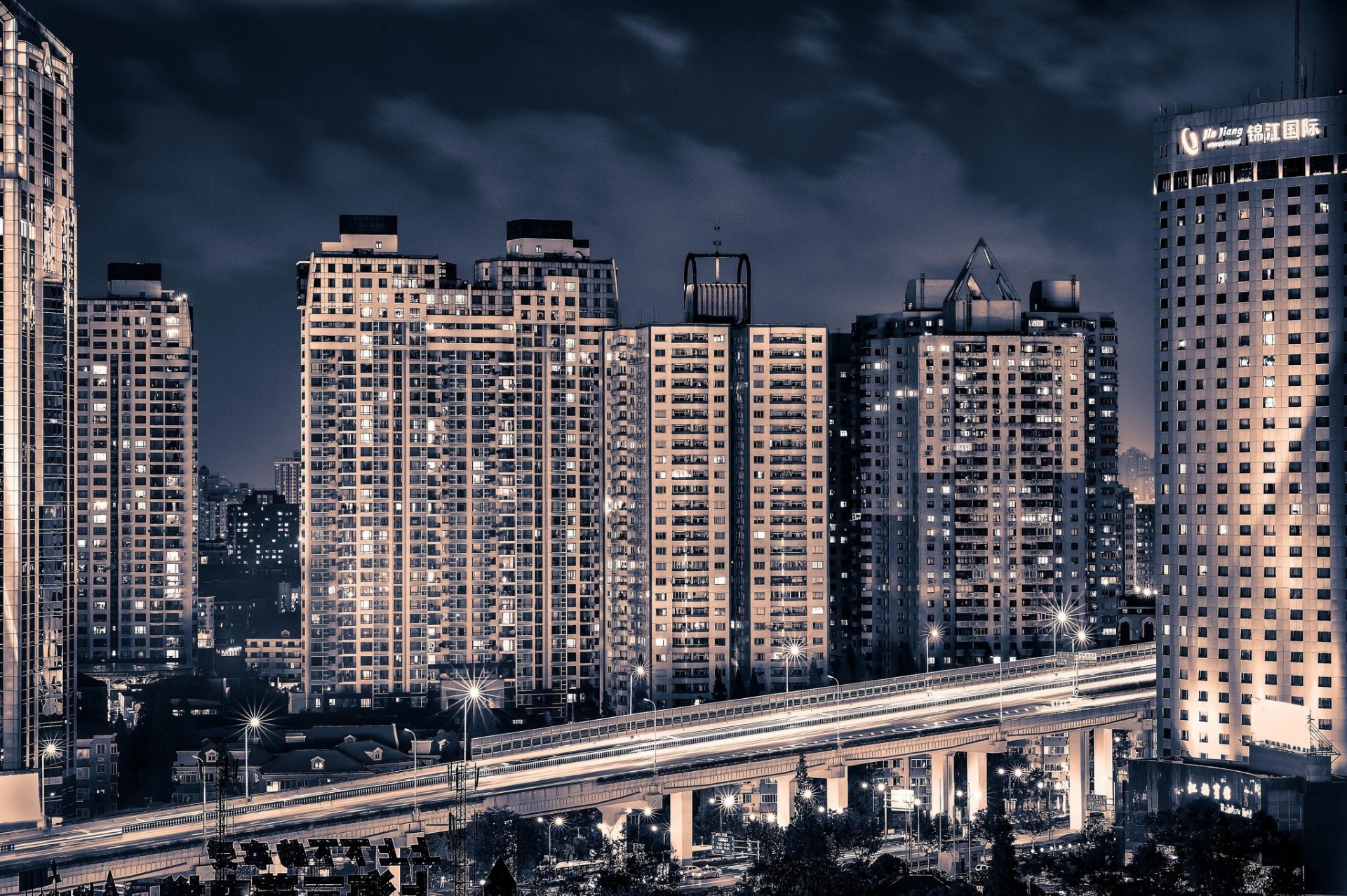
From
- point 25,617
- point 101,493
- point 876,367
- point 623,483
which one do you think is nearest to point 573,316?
point 623,483

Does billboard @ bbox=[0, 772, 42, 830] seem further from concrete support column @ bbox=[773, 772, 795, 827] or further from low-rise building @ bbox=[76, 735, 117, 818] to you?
concrete support column @ bbox=[773, 772, 795, 827]

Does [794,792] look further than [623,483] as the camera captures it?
No

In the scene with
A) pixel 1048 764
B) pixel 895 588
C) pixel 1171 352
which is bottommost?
pixel 1048 764

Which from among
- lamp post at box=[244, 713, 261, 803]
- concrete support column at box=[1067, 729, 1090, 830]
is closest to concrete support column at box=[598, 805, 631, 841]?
lamp post at box=[244, 713, 261, 803]

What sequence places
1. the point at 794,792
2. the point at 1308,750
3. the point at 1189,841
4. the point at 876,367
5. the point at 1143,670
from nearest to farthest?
1. the point at 1189,841
2. the point at 1308,750
3. the point at 794,792
4. the point at 1143,670
5. the point at 876,367

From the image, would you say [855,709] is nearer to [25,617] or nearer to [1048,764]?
[1048,764]

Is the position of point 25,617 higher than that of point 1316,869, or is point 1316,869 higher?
point 25,617
